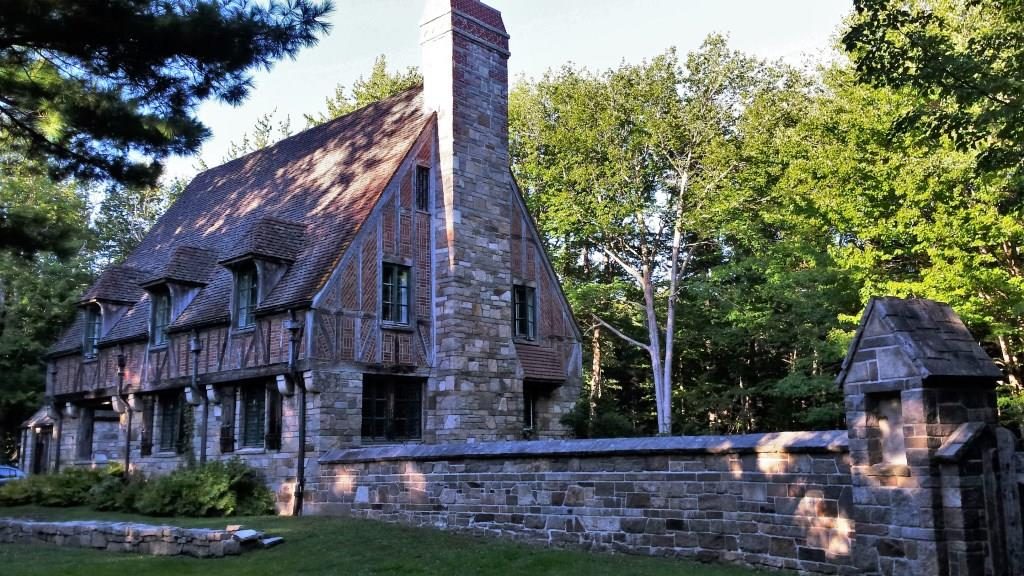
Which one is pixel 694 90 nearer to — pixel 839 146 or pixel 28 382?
pixel 839 146

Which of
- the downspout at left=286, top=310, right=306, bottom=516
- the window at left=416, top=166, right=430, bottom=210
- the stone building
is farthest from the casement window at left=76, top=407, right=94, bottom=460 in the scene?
the window at left=416, top=166, right=430, bottom=210

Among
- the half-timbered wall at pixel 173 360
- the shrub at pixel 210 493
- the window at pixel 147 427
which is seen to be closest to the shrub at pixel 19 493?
the window at pixel 147 427

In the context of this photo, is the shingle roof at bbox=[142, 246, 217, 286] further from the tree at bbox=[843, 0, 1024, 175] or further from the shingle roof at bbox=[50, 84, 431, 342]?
the tree at bbox=[843, 0, 1024, 175]

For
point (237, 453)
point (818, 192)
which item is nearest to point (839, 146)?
point (818, 192)

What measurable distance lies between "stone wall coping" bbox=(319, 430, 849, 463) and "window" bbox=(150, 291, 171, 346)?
29.1 feet

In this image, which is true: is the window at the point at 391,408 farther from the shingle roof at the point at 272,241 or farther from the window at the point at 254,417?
the shingle roof at the point at 272,241

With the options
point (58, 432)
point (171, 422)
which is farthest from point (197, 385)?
point (58, 432)

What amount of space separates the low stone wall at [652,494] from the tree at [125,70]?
247 inches

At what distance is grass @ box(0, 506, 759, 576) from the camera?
10.3m

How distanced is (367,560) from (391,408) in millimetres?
7683

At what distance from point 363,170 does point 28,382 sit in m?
20.6

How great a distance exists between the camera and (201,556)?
12422 millimetres

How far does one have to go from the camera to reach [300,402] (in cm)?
1769

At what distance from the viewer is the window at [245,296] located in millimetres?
19609
